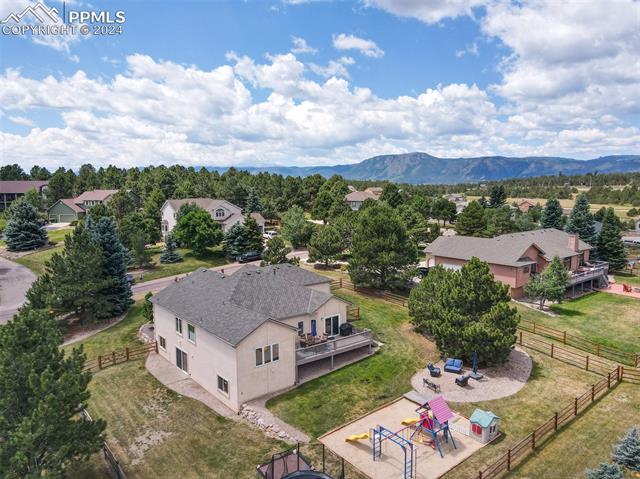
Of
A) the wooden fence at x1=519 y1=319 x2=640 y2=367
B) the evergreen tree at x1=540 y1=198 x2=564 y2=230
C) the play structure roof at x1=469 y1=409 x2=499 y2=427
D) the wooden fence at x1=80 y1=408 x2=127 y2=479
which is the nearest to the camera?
the wooden fence at x1=80 y1=408 x2=127 y2=479

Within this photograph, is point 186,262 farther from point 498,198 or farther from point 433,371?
point 498,198

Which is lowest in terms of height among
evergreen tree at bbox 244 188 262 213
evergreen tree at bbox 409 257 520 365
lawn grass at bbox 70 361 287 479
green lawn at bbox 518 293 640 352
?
green lawn at bbox 518 293 640 352

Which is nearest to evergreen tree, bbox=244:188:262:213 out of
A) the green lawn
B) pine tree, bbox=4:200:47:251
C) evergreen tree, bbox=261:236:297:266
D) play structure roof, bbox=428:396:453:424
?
pine tree, bbox=4:200:47:251

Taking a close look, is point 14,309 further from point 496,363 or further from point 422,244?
point 422,244

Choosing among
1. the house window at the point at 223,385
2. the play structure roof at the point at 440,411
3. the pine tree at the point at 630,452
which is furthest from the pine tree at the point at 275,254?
the pine tree at the point at 630,452

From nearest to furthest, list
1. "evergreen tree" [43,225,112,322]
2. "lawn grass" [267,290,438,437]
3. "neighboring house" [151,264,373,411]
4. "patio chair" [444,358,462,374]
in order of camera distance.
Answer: "lawn grass" [267,290,438,437] < "neighboring house" [151,264,373,411] < "patio chair" [444,358,462,374] < "evergreen tree" [43,225,112,322]

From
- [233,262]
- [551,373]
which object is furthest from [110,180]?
[551,373]

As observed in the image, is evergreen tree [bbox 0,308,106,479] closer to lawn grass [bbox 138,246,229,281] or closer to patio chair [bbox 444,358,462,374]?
patio chair [bbox 444,358,462,374]

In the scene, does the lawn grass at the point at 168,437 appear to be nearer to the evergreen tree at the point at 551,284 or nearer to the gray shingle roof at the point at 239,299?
the gray shingle roof at the point at 239,299
